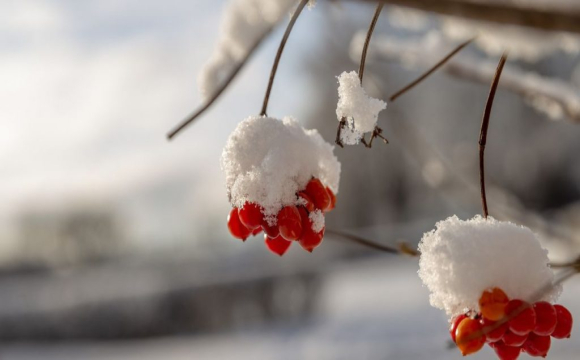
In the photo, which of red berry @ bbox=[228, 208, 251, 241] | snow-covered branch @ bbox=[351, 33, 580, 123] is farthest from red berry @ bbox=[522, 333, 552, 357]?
snow-covered branch @ bbox=[351, 33, 580, 123]

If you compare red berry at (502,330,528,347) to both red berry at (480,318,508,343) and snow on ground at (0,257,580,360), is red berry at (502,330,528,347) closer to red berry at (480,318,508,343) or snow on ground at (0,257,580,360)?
red berry at (480,318,508,343)

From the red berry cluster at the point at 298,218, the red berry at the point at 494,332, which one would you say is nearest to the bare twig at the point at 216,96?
the red berry cluster at the point at 298,218

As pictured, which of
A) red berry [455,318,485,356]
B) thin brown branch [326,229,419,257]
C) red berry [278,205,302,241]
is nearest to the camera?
red berry [455,318,485,356]

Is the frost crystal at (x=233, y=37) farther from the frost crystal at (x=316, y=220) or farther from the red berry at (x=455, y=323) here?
the red berry at (x=455, y=323)

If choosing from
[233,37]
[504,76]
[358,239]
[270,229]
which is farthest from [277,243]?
[504,76]

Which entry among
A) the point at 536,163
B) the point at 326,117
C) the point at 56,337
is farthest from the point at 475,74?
the point at 536,163

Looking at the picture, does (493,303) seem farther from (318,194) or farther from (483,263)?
(318,194)
